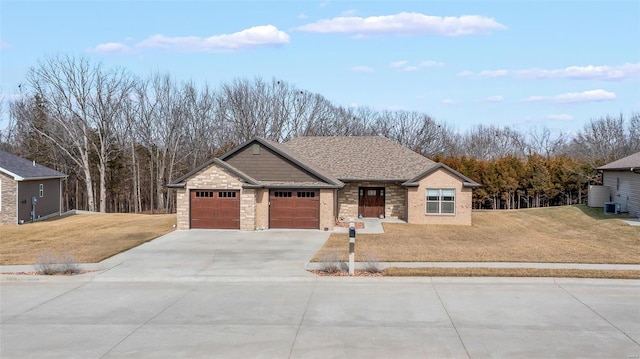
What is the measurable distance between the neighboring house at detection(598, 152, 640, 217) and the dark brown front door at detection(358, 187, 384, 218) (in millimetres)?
14180

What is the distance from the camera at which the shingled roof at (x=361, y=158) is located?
33.5m

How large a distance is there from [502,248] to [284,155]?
12857mm

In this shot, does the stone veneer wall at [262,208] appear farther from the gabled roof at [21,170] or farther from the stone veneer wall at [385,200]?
the gabled roof at [21,170]

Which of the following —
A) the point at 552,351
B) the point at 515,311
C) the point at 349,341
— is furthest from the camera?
the point at 515,311

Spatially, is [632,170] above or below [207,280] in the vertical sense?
above

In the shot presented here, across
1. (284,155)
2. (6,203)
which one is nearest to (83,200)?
(6,203)

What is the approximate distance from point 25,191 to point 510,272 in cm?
2997

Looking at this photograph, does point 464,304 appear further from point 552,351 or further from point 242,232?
point 242,232

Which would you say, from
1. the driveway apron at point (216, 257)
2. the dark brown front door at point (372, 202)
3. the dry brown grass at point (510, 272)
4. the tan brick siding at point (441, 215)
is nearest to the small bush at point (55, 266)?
the driveway apron at point (216, 257)

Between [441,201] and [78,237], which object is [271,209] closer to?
[78,237]

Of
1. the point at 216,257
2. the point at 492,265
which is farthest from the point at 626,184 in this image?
the point at 216,257

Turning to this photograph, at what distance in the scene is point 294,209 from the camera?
29.0 meters

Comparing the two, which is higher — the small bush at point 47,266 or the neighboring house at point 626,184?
the neighboring house at point 626,184

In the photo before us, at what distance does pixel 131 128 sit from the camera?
56.6m
